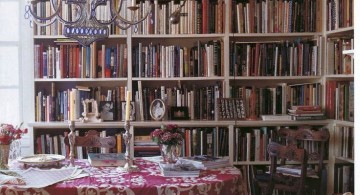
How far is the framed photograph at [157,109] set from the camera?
3988 millimetres

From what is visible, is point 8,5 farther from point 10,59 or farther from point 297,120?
point 297,120

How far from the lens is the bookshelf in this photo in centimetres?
400

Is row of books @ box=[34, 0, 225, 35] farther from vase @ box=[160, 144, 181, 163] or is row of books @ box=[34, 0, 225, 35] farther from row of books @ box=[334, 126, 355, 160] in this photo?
vase @ box=[160, 144, 181, 163]

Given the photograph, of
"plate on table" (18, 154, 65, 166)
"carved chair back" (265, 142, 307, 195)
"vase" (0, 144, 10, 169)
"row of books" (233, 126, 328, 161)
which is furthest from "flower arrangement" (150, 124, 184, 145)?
"row of books" (233, 126, 328, 161)

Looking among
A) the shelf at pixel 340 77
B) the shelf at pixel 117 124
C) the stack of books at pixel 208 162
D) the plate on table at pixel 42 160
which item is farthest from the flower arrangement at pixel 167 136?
the shelf at pixel 340 77

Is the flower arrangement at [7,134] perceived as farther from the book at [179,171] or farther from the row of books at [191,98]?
the row of books at [191,98]

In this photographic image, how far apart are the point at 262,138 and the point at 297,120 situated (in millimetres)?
328

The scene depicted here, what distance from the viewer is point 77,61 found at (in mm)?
4031

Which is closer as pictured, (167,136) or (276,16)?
(167,136)

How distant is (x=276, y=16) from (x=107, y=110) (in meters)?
1.63

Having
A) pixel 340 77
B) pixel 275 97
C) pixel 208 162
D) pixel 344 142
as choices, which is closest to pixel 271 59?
pixel 275 97

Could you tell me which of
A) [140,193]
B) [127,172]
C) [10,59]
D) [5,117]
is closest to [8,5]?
[10,59]

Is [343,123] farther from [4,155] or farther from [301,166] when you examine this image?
[4,155]

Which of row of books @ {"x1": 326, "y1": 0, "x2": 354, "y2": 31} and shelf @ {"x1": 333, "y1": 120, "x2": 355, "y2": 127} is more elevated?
row of books @ {"x1": 326, "y1": 0, "x2": 354, "y2": 31}
